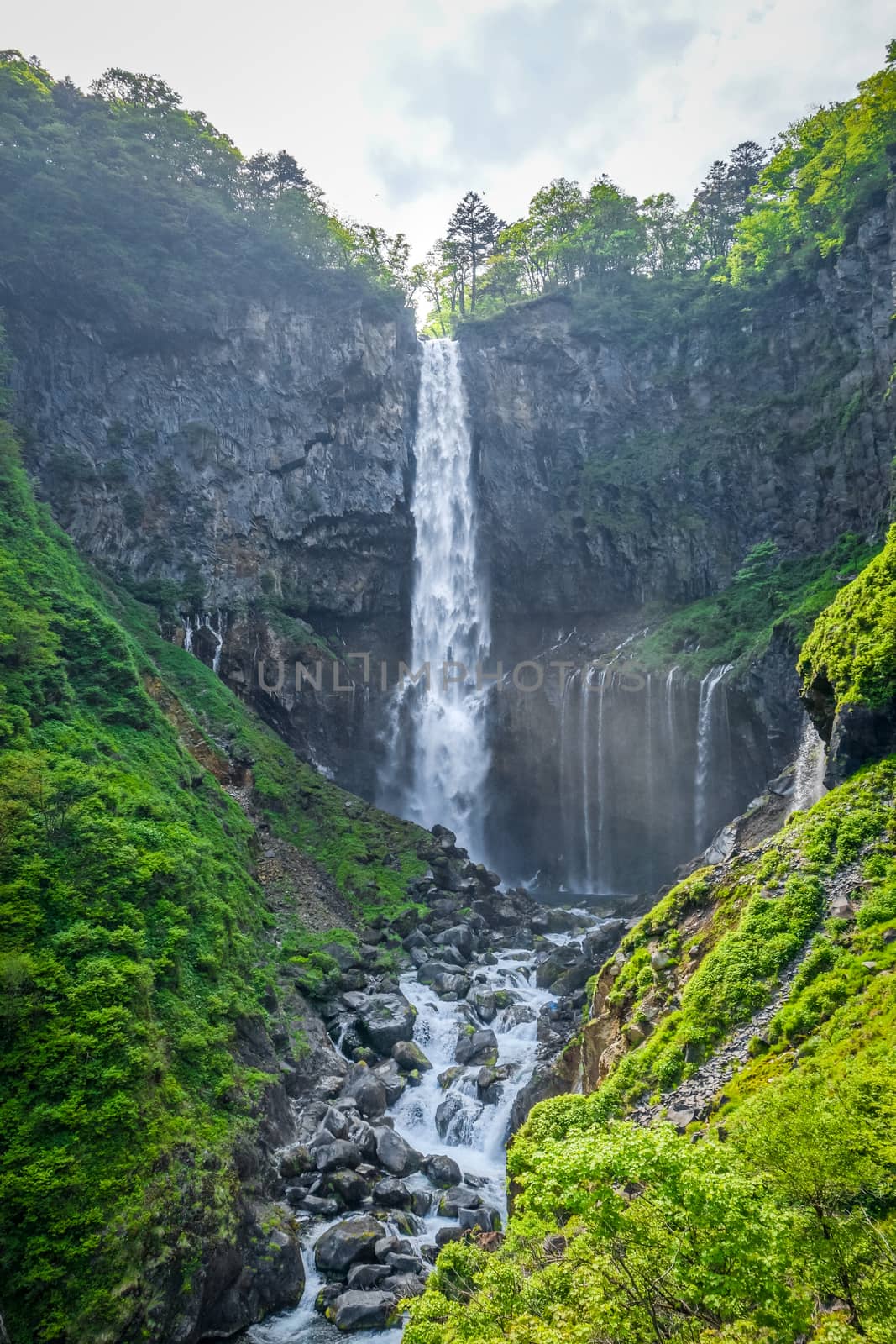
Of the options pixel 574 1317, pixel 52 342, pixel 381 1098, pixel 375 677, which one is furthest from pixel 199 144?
pixel 574 1317

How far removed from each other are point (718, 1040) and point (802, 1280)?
555cm

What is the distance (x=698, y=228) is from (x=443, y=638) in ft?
116

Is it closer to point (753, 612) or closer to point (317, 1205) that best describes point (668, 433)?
point (753, 612)

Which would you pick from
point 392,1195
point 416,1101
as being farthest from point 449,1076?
point 392,1195

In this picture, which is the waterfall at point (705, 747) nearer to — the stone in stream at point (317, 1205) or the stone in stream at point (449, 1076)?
the stone in stream at point (449, 1076)

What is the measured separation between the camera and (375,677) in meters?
44.2

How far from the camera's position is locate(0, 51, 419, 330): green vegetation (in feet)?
121

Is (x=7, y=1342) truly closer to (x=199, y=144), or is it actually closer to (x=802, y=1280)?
(x=802, y=1280)

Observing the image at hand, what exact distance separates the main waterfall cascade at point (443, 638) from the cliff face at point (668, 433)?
4.64 ft

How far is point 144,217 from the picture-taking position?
39969 millimetres

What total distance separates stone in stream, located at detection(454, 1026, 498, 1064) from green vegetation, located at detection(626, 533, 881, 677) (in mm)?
20467

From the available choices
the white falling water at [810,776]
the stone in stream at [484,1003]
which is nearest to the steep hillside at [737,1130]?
the white falling water at [810,776]

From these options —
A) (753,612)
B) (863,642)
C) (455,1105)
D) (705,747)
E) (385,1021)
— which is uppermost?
(753,612)

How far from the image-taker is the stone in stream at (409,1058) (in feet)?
62.9
